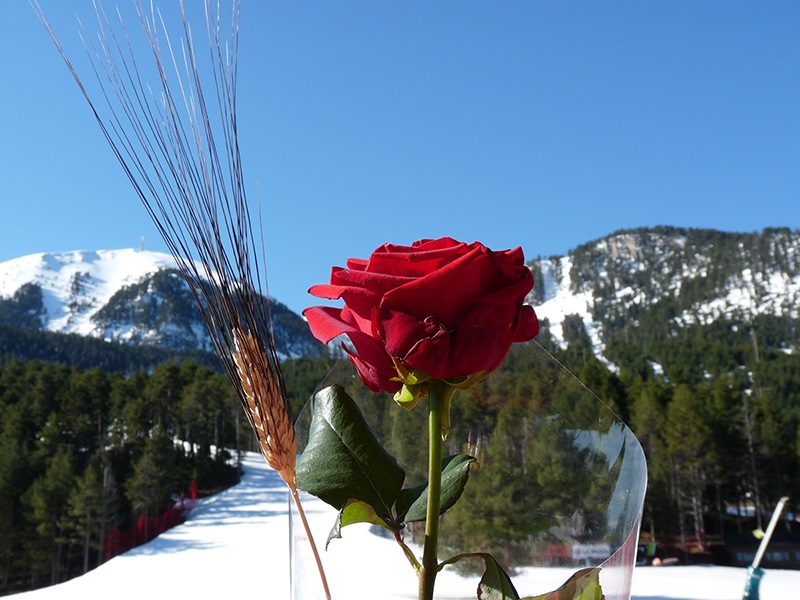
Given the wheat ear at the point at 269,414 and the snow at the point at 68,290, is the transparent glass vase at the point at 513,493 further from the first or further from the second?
the snow at the point at 68,290

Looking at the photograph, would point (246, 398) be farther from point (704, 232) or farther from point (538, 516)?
point (704, 232)

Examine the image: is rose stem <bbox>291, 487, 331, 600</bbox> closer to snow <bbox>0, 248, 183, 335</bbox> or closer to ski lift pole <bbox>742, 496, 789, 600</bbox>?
ski lift pole <bbox>742, 496, 789, 600</bbox>

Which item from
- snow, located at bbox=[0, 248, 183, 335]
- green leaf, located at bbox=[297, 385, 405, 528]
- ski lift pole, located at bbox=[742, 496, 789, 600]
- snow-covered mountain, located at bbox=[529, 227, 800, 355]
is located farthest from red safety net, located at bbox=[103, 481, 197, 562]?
snow, located at bbox=[0, 248, 183, 335]

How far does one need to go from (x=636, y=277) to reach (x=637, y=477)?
553 feet

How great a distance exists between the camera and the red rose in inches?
20.0

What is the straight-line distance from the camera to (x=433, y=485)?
1.71 ft

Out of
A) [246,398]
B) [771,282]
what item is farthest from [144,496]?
[771,282]

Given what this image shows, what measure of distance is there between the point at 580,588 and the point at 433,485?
0.14 metres

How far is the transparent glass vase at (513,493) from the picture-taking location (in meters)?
0.69

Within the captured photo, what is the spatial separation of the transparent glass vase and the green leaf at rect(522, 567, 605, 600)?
0.13 metres

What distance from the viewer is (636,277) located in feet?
527

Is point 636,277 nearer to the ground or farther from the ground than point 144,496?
farther from the ground

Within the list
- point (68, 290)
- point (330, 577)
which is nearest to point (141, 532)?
point (330, 577)

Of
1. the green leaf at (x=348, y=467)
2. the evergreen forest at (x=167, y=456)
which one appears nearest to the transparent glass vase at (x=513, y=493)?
the green leaf at (x=348, y=467)
